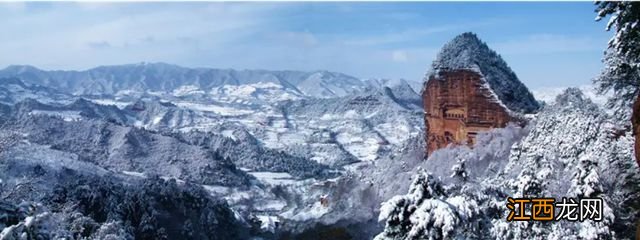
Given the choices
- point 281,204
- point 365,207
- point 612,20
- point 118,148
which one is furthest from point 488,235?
point 118,148

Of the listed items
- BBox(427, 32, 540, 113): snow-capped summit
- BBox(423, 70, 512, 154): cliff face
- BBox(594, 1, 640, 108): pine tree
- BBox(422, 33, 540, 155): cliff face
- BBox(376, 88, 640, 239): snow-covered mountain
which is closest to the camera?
BBox(376, 88, 640, 239): snow-covered mountain

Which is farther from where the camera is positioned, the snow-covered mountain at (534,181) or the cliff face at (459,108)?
the cliff face at (459,108)

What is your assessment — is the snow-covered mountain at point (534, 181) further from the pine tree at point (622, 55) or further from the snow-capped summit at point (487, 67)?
the snow-capped summit at point (487, 67)

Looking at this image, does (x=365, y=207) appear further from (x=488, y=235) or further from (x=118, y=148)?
(x=118, y=148)

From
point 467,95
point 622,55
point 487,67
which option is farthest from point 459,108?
point 622,55

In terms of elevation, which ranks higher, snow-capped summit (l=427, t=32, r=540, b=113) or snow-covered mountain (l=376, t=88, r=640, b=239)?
snow-capped summit (l=427, t=32, r=540, b=113)

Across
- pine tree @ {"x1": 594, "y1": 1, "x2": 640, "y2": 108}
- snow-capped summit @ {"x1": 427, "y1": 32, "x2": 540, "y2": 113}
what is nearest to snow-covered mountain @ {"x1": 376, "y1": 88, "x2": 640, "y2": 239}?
pine tree @ {"x1": 594, "y1": 1, "x2": 640, "y2": 108}

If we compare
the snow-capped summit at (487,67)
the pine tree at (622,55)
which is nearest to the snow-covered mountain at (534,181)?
the pine tree at (622,55)

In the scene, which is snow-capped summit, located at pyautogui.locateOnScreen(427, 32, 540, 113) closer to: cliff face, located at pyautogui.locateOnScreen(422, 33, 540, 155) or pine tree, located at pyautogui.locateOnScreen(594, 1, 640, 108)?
cliff face, located at pyautogui.locateOnScreen(422, 33, 540, 155)

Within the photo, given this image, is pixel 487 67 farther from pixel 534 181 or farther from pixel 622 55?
pixel 534 181
